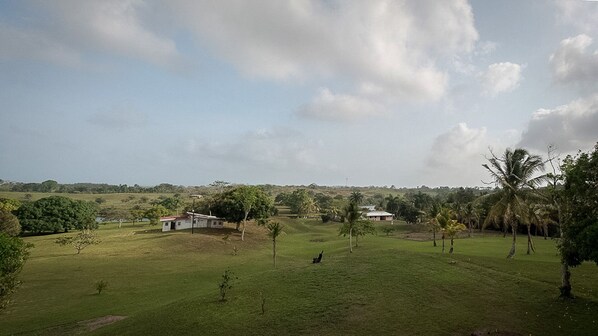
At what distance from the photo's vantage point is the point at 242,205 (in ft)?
250

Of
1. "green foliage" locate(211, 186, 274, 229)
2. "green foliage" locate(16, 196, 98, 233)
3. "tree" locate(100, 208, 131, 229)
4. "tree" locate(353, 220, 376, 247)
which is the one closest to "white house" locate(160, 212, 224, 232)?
"green foliage" locate(211, 186, 274, 229)

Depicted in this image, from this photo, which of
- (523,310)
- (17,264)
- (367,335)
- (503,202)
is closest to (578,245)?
(523,310)

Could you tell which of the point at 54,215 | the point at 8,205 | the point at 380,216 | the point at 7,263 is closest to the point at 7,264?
the point at 7,263

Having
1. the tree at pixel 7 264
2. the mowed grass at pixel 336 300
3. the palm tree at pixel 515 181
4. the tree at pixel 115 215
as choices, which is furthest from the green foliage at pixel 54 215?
the palm tree at pixel 515 181

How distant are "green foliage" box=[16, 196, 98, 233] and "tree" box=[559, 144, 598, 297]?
9472 cm

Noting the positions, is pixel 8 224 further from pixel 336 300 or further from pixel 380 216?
pixel 380 216

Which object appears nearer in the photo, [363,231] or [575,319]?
[575,319]

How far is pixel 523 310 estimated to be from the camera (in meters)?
21.7

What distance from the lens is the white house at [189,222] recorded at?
86.0 metres

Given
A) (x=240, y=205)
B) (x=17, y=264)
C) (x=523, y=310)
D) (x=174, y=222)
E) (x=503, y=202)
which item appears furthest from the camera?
(x=174, y=222)

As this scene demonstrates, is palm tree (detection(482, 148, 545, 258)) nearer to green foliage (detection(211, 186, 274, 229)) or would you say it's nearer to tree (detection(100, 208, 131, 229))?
green foliage (detection(211, 186, 274, 229))

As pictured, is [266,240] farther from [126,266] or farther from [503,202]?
[503,202]

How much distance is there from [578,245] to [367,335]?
43.2 feet

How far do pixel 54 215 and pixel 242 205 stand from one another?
5003 centimetres
